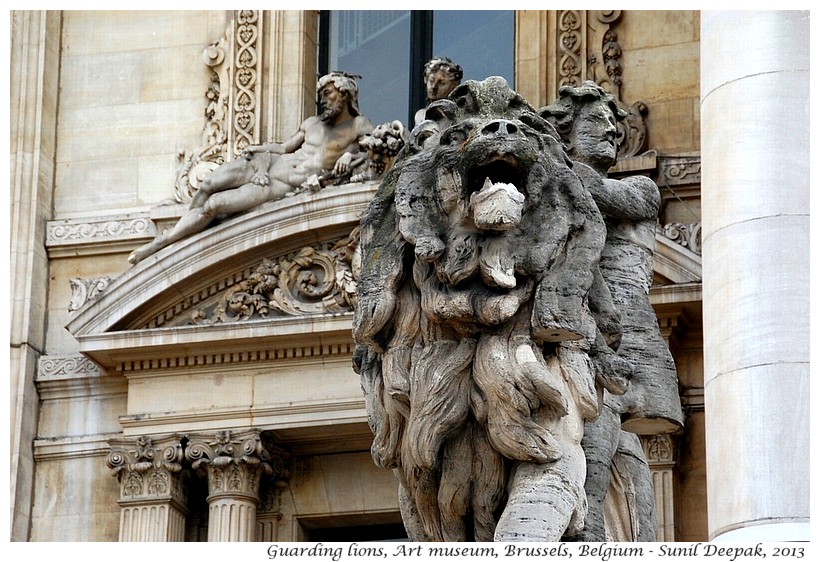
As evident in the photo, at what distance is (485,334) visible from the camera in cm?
738

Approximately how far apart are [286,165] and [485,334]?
10828mm

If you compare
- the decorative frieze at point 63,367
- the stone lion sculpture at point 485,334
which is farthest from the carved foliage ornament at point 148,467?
the stone lion sculpture at point 485,334

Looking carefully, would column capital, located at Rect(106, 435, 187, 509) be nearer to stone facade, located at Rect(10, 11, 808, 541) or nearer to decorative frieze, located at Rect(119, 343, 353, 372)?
stone facade, located at Rect(10, 11, 808, 541)

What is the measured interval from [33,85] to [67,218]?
1.11 meters

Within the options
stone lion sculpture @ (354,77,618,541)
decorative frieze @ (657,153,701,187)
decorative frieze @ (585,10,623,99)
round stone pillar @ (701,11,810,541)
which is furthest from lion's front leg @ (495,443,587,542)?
decorative frieze @ (585,10,623,99)

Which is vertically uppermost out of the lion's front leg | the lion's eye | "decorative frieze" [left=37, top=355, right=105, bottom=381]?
"decorative frieze" [left=37, top=355, right=105, bottom=381]

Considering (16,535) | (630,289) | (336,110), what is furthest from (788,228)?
(16,535)

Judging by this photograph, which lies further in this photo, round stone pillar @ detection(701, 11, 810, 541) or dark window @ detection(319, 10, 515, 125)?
dark window @ detection(319, 10, 515, 125)

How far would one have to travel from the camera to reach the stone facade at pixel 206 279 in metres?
17.6

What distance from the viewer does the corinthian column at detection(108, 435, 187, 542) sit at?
17.7m

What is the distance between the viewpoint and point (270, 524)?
1811 centimetres

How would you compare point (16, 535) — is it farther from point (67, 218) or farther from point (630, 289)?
point (630, 289)

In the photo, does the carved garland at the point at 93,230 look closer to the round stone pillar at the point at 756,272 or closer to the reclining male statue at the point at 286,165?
the reclining male statue at the point at 286,165

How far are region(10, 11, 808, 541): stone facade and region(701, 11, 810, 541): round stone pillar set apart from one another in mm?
3739
